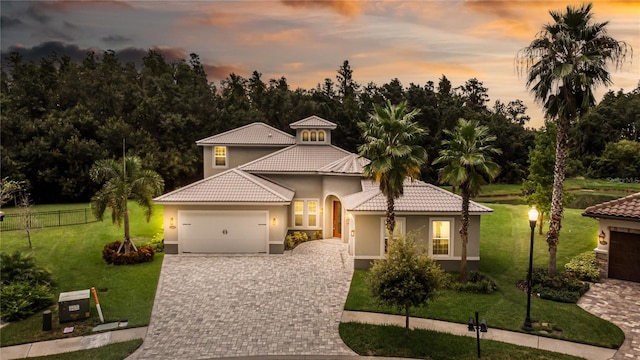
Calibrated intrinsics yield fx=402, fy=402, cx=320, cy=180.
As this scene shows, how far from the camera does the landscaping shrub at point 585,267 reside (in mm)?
17247

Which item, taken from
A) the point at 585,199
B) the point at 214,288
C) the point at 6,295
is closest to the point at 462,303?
the point at 214,288

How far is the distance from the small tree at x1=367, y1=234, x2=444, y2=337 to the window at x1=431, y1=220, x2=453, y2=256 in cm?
761

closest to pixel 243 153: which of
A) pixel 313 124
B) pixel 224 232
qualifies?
pixel 313 124

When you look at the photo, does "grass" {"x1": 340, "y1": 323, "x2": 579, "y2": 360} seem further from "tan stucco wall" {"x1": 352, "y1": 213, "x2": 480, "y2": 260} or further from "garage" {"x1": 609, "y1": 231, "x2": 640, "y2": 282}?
"garage" {"x1": 609, "y1": 231, "x2": 640, "y2": 282}

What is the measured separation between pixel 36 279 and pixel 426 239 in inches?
653

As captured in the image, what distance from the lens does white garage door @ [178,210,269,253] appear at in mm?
21234

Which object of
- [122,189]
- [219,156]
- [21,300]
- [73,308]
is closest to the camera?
[73,308]

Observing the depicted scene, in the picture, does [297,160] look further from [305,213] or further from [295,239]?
[295,239]

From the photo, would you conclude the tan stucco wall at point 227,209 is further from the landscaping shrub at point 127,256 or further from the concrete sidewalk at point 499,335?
the concrete sidewalk at point 499,335

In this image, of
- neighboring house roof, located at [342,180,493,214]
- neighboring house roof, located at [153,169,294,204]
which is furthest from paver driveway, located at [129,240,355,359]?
neighboring house roof, located at [342,180,493,214]

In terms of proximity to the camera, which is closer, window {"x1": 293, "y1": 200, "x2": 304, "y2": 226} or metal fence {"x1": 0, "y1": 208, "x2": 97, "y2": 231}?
metal fence {"x1": 0, "y1": 208, "x2": 97, "y2": 231}

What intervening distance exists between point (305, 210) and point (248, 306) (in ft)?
35.8

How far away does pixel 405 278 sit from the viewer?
453 inches

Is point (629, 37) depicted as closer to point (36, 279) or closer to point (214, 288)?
point (214, 288)
